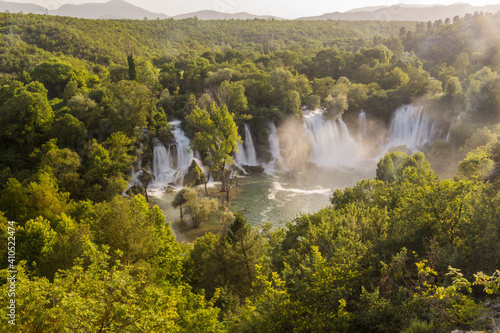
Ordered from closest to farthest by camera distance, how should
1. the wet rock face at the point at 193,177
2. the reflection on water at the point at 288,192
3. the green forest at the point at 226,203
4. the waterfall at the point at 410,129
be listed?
the green forest at the point at 226,203, the reflection on water at the point at 288,192, the wet rock face at the point at 193,177, the waterfall at the point at 410,129

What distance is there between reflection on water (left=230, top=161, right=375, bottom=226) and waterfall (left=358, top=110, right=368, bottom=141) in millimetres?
8022

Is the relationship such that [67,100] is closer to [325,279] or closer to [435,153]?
[325,279]

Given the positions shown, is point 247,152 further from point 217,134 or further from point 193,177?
point 217,134

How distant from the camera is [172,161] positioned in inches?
1642

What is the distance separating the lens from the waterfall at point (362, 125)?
54688 mm

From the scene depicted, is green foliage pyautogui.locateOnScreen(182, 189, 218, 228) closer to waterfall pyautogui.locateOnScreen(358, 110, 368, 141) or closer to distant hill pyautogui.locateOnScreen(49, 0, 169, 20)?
waterfall pyautogui.locateOnScreen(358, 110, 368, 141)

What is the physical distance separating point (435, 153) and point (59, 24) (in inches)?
3356

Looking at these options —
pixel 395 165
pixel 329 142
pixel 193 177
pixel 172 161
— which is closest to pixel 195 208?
pixel 193 177

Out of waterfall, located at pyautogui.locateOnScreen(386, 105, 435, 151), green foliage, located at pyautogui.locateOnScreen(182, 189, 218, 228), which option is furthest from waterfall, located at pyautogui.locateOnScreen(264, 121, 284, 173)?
waterfall, located at pyautogui.locateOnScreen(386, 105, 435, 151)

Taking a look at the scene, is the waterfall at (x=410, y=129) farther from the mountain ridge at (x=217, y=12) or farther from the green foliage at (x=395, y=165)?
the mountain ridge at (x=217, y=12)

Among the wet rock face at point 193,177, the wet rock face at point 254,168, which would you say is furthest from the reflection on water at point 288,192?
the wet rock face at point 193,177

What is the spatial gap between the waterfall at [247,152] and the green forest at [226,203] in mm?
2791

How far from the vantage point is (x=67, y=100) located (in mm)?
42031

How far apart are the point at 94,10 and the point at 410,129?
95.7 metres
